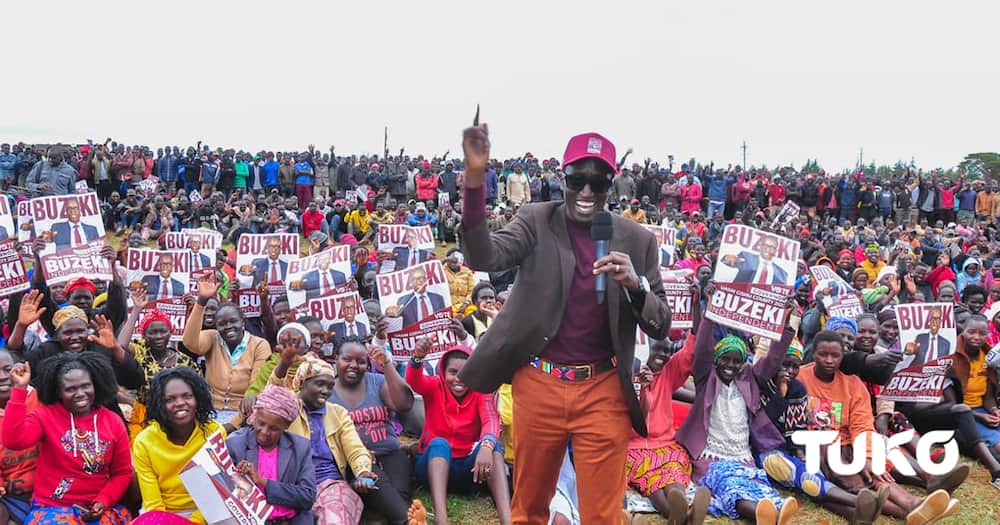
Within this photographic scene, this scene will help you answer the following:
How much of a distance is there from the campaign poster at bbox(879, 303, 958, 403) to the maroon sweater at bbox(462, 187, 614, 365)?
178 inches

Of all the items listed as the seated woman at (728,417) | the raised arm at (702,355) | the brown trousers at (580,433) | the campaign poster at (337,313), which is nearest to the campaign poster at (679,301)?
the seated woman at (728,417)

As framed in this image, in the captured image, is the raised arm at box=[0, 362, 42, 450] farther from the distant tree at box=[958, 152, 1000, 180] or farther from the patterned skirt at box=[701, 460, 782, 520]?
the distant tree at box=[958, 152, 1000, 180]

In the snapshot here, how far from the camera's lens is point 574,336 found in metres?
3.46

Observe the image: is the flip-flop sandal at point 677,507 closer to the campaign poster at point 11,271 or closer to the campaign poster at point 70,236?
the campaign poster at point 70,236

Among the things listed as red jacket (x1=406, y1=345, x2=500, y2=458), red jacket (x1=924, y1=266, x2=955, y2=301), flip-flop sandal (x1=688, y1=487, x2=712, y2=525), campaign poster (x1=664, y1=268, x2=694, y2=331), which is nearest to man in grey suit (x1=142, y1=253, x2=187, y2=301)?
red jacket (x1=406, y1=345, x2=500, y2=458)

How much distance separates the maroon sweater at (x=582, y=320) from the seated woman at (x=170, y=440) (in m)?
2.30

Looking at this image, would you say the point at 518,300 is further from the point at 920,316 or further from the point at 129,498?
the point at 920,316

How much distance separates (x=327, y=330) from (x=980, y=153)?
52615 mm

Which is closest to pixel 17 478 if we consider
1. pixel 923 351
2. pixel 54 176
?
pixel 923 351

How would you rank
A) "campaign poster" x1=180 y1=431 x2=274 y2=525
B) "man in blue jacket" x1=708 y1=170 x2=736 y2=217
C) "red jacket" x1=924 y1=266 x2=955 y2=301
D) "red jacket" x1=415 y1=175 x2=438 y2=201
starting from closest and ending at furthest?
"campaign poster" x1=180 y1=431 x2=274 y2=525
"red jacket" x1=924 y1=266 x2=955 y2=301
"red jacket" x1=415 y1=175 x2=438 y2=201
"man in blue jacket" x1=708 y1=170 x2=736 y2=217

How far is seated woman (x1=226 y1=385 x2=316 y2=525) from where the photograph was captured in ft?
15.5

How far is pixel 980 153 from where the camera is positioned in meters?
49.9

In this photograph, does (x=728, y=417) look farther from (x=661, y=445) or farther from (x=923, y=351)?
(x=923, y=351)

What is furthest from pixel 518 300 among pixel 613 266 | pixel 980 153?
pixel 980 153
